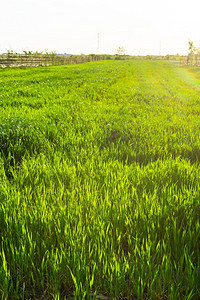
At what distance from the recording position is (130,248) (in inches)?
89.9

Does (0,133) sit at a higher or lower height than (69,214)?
higher

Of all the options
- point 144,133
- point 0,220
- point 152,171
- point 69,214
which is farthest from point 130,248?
point 144,133

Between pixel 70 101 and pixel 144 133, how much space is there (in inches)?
157

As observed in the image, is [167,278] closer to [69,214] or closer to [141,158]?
[69,214]

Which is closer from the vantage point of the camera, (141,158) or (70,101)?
(141,158)

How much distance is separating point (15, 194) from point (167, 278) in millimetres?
1634

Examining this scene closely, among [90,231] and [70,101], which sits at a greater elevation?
[70,101]

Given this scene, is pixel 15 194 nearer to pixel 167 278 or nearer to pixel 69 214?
pixel 69 214

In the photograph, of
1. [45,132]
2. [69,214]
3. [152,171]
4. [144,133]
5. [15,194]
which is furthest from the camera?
[144,133]

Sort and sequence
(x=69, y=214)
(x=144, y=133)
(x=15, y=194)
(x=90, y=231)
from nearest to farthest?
(x=90, y=231) → (x=69, y=214) → (x=15, y=194) → (x=144, y=133)

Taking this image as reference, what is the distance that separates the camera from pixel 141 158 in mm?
4508

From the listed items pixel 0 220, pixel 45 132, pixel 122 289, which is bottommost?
pixel 122 289

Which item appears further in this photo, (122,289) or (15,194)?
(15,194)

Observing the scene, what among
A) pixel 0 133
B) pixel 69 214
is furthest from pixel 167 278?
pixel 0 133
